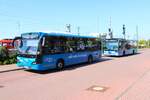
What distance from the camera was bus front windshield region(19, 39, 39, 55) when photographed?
14959 millimetres

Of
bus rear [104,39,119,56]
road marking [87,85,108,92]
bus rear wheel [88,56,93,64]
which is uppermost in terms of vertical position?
bus rear [104,39,119,56]

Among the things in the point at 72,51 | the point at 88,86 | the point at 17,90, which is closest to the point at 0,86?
the point at 17,90

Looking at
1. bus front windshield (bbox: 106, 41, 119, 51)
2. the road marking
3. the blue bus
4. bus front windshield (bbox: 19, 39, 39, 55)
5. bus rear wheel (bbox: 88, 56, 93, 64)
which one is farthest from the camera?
bus front windshield (bbox: 106, 41, 119, 51)

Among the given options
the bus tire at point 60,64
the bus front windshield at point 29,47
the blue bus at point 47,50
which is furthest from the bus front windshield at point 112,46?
the bus front windshield at point 29,47

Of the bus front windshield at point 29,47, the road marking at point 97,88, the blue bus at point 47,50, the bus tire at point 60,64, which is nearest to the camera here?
the road marking at point 97,88

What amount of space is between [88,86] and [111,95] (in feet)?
6.28

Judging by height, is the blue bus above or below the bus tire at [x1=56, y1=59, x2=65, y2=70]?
above

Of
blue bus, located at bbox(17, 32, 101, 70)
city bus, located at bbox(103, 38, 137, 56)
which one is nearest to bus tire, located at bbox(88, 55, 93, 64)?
blue bus, located at bbox(17, 32, 101, 70)

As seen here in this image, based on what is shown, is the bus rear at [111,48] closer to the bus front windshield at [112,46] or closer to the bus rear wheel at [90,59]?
the bus front windshield at [112,46]

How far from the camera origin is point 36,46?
14.9m

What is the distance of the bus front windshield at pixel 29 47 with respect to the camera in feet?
49.1

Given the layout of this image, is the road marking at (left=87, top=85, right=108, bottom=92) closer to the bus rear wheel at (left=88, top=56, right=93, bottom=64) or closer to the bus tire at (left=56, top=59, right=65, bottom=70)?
the bus tire at (left=56, top=59, right=65, bottom=70)

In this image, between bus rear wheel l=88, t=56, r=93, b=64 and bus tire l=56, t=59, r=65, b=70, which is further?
bus rear wheel l=88, t=56, r=93, b=64

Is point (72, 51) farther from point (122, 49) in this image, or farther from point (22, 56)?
point (122, 49)
